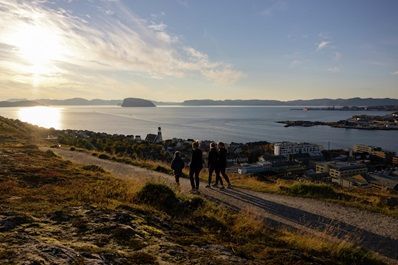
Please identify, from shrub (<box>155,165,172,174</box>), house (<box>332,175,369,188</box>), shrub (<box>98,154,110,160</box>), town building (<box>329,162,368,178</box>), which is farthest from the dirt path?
town building (<box>329,162,368,178</box>)

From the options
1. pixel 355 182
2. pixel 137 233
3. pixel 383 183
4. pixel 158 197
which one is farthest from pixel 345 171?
pixel 137 233

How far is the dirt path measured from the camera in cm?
822

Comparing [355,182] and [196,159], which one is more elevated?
[196,159]

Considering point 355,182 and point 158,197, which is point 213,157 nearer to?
point 158,197

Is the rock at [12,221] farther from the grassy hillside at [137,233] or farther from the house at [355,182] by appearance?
the house at [355,182]

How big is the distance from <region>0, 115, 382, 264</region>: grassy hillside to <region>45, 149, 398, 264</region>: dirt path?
1094mm

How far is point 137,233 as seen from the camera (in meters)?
6.30

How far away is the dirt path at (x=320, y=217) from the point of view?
324 inches

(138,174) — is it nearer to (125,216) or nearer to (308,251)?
(125,216)

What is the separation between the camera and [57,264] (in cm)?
447

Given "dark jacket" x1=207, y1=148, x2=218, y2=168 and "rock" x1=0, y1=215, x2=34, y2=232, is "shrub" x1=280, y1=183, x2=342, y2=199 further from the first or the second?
"rock" x1=0, y1=215, x2=34, y2=232

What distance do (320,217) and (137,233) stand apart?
19.1 ft

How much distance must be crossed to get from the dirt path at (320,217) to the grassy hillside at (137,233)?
109 centimetres

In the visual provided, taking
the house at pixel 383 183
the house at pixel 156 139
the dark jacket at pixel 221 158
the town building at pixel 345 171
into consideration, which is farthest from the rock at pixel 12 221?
the house at pixel 156 139
